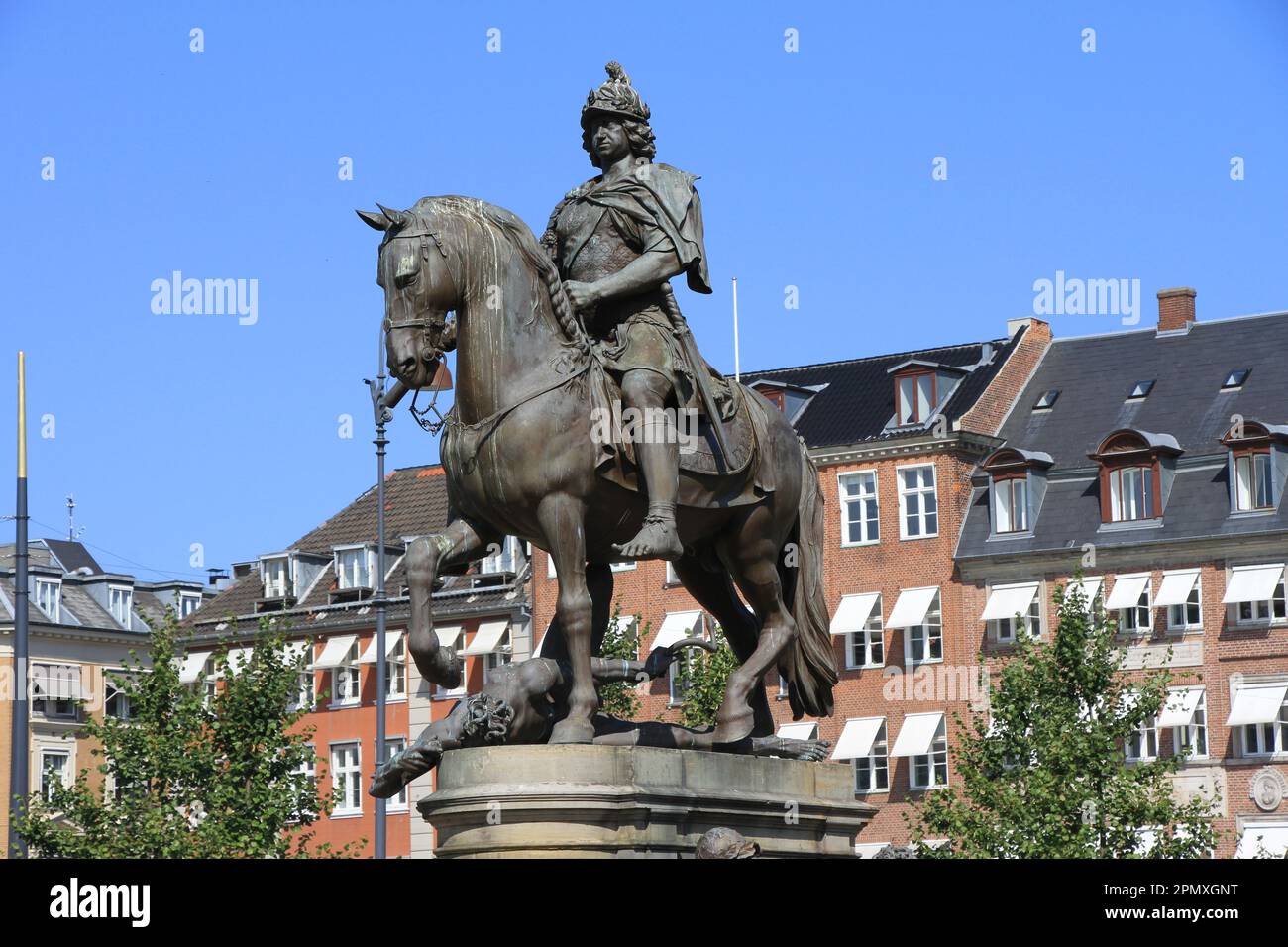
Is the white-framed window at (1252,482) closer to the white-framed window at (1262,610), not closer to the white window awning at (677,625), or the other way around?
the white-framed window at (1262,610)

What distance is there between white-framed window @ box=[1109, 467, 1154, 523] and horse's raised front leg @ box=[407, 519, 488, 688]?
54997 millimetres

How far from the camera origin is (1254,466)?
69500mm

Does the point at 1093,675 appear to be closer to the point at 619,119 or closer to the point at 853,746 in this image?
the point at 853,746

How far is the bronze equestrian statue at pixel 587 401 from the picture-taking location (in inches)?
695

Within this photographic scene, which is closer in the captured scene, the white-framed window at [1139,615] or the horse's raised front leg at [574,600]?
the horse's raised front leg at [574,600]

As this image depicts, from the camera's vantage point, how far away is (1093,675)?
52594 millimetres

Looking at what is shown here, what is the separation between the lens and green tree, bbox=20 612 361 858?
51.5 m

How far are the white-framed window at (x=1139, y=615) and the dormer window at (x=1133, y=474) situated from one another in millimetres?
1865

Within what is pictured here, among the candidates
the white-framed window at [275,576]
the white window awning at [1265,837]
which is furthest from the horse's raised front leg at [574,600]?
the white-framed window at [275,576]

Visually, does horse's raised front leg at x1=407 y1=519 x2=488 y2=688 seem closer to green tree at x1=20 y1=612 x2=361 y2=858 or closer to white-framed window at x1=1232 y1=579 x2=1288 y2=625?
green tree at x1=20 y1=612 x2=361 y2=858

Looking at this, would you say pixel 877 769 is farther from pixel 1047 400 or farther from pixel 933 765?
pixel 1047 400

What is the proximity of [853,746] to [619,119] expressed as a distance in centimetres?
5614

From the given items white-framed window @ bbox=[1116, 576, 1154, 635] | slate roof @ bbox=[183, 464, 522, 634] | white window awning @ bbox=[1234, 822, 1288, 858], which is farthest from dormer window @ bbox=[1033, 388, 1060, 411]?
slate roof @ bbox=[183, 464, 522, 634]

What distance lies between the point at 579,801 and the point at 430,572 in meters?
1.89
